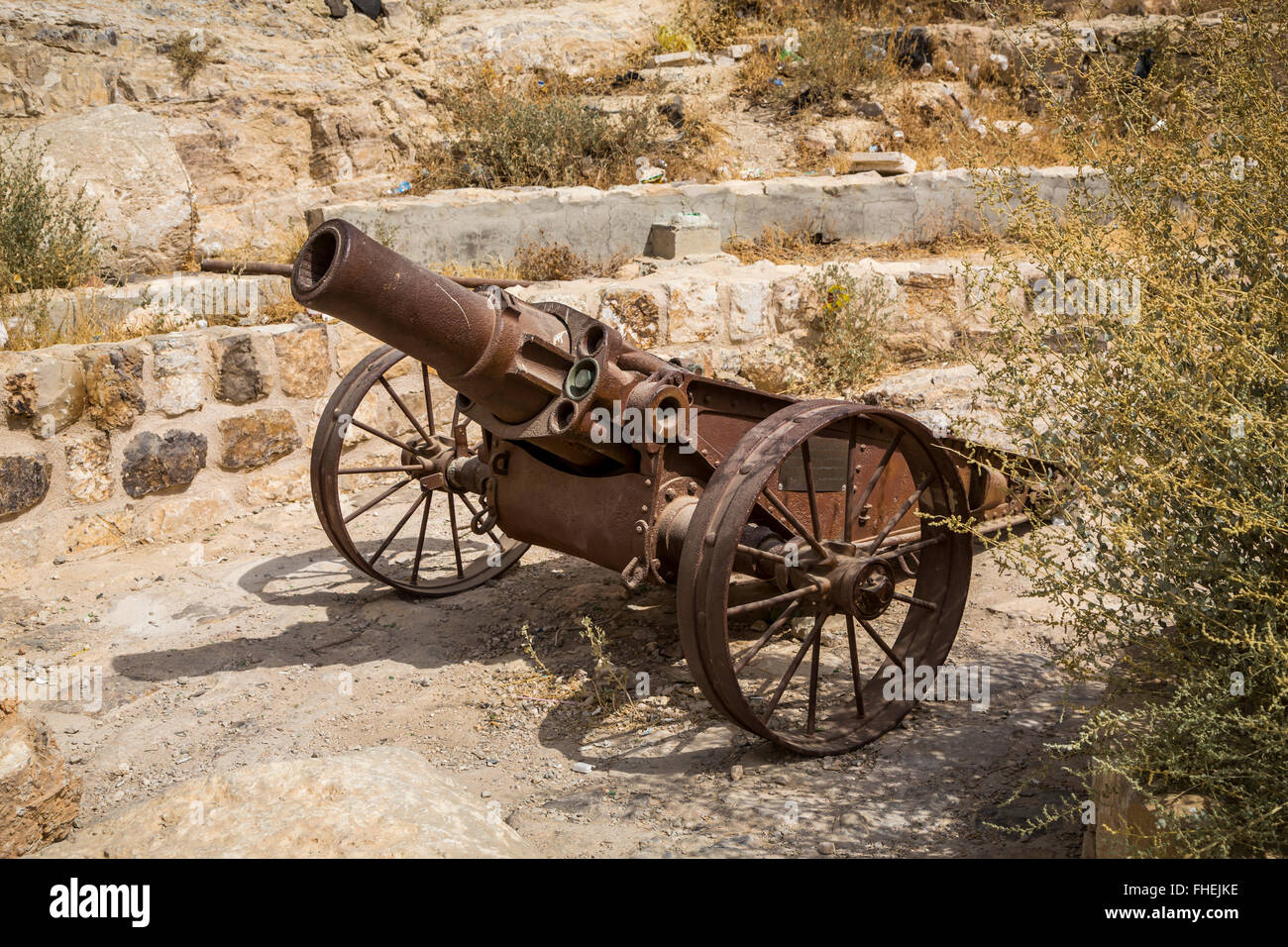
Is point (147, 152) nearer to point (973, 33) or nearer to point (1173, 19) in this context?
point (973, 33)

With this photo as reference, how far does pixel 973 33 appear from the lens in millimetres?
10406

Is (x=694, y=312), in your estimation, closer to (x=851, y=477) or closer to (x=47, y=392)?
(x=851, y=477)

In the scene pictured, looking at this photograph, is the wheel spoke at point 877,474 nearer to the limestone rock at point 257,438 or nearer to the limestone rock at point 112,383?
the limestone rock at point 257,438

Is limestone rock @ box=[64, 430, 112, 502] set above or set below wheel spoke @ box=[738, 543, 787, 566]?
above

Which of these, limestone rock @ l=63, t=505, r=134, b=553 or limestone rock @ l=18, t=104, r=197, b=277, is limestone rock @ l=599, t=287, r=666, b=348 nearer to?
limestone rock @ l=63, t=505, r=134, b=553

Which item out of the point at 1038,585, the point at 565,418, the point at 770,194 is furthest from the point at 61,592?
the point at 770,194

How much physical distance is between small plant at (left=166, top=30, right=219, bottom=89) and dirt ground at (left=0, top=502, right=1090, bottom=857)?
4718mm

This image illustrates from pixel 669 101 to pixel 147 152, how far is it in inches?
168

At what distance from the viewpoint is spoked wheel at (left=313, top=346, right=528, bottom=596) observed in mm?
4633

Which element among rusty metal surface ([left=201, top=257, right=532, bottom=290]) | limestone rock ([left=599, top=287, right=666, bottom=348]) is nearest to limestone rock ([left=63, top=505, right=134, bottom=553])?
rusty metal surface ([left=201, top=257, right=532, bottom=290])

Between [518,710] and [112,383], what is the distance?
2.69m

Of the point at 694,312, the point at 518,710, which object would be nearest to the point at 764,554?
the point at 518,710

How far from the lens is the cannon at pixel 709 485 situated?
3307 millimetres

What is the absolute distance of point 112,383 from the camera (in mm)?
5211
